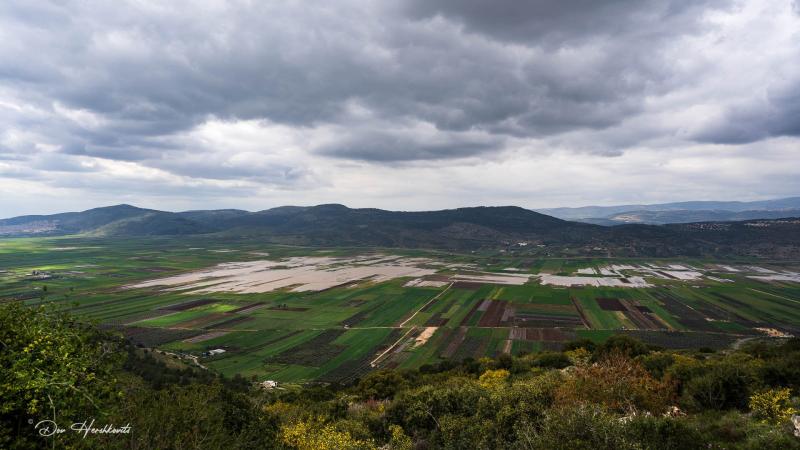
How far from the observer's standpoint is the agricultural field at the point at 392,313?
83.7 metres

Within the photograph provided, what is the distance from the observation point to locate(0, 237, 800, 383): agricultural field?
275 feet

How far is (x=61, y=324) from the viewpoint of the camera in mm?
16547

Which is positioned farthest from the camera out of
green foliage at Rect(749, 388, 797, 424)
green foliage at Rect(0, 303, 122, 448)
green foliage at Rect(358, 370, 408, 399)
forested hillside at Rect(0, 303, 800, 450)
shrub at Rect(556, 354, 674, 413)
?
green foliage at Rect(358, 370, 408, 399)

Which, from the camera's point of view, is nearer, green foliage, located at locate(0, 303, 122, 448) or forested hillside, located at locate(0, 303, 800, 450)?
green foliage, located at locate(0, 303, 122, 448)

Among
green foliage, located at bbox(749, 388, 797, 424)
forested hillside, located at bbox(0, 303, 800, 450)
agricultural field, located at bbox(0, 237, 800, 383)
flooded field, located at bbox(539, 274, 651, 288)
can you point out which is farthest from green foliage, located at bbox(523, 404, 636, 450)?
flooded field, located at bbox(539, 274, 651, 288)

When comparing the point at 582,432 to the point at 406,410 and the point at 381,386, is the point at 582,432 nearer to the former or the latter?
the point at 406,410

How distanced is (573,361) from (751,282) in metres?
184

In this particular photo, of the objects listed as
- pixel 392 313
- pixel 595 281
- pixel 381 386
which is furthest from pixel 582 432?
pixel 595 281

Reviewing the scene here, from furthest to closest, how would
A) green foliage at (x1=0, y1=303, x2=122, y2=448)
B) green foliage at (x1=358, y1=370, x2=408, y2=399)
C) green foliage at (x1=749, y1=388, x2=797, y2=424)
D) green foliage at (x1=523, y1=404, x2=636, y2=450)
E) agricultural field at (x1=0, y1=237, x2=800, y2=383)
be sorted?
1. agricultural field at (x1=0, y1=237, x2=800, y2=383)
2. green foliage at (x1=358, y1=370, x2=408, y2=399)
3. green foliage at (x1=749, y1=388, x2=797, y2=424)
4. green foliage at (x1=523, y1=404, x2=636, y2=450)
5. green foliage at (x1=0, y1=303, x2=122, y2=448)

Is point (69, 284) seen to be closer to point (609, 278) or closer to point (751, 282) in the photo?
point (609, 278)

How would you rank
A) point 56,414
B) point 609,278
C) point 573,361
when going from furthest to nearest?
point 609,278
point 573,361
point 56,414

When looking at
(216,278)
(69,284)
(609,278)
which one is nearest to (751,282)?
(609,278)

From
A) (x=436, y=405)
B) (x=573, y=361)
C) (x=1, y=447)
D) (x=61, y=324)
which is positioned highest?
(x=61, y=324)

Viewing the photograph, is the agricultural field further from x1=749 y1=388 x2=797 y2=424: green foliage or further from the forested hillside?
x1=749 y1=388 x2=797 y2=424: green foliage
